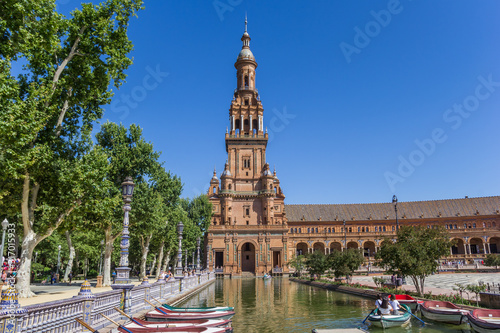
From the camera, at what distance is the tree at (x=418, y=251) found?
20.6 meters

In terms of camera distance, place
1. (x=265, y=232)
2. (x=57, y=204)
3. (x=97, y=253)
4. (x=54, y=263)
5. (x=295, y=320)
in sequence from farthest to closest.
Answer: (x=265, y=232), (x=54, y=263), (x=97, y=253), (x=57, y=204), (x=295, y=320)

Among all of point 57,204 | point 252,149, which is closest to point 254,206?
point 252,149

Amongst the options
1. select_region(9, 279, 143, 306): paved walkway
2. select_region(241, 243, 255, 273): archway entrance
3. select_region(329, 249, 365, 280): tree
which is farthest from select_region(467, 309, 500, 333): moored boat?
select_region(241, 243, 255, 273): archway entrance

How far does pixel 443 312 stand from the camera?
596 inches

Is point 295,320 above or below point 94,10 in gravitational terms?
below

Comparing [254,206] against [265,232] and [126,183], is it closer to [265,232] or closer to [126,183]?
[265,232]

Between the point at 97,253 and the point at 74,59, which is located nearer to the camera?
the point at 74,59

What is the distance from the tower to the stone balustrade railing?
50.0 m

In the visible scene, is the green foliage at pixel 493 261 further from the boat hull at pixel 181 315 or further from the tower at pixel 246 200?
the boat hull at pixel 181 315

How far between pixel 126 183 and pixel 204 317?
21.8 feet

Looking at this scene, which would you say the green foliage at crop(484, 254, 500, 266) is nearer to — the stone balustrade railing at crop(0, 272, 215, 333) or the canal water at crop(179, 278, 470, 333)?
the canal water at crop(179, 278, 470, 333)

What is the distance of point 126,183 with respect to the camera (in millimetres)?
15328

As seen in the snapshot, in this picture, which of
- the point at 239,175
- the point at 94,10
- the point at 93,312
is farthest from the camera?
the point at 239,175

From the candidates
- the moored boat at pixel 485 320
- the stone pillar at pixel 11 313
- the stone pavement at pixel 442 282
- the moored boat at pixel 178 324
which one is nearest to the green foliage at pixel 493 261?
the stone pavement at pixel 442 282
